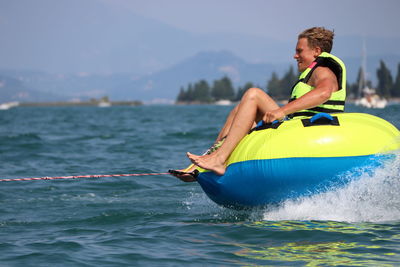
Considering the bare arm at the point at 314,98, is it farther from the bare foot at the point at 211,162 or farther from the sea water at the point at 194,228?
the sea water at the point at 194,228

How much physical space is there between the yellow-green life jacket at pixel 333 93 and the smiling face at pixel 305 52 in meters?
0.12

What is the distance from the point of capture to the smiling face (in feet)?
22.2

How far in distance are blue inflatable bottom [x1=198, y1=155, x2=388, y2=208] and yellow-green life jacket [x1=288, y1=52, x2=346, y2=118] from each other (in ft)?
2.11

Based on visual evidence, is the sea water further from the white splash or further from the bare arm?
the bare arm

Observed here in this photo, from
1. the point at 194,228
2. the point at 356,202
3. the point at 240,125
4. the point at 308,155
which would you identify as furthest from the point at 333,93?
the point at 194,228

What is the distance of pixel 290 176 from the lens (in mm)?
6371

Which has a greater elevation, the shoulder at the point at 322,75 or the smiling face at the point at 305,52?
the smiling face at the point at 305,52

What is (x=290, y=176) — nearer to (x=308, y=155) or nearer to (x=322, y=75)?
(x=308, y=155)

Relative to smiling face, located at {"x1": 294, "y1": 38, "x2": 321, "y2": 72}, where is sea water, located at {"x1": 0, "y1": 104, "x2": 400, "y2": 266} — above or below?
below

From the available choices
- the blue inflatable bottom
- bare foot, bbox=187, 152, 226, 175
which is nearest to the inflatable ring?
the blue inflatable bottom

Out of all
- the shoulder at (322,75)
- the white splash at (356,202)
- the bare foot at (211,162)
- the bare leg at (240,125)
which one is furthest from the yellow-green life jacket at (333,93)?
the bare foot at (211,162)

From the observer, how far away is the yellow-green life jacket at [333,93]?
659 cm

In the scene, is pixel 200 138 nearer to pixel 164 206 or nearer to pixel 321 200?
pixel 164 206

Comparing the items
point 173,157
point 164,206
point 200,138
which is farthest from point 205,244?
point 200,138
